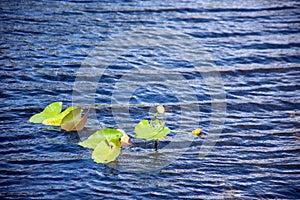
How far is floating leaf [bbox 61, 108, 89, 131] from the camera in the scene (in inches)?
170

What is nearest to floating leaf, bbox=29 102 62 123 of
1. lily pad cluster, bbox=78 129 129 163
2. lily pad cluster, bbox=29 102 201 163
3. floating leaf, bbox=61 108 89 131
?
lily pad cluster, bbox=29 102 201 163

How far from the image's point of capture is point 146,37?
6254mm

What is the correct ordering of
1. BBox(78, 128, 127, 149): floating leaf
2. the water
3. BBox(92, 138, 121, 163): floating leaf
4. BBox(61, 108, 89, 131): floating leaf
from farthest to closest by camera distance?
1. BBox(61, 108, 89, 131): floating leaf
2. BBox(78, 128, 127, 149): floating leaf
3. BBox(92, 138, 121, 163): floating leaf
4. the water

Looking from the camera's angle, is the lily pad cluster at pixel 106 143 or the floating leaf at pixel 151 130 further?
the floating leaf at pixel 151 130

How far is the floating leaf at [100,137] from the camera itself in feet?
13.3

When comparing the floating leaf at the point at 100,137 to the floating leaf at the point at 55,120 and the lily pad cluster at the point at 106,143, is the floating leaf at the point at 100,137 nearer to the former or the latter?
the lily pad cluster at the point at 106,143

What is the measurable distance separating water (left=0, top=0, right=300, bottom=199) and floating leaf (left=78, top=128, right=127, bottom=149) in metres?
0.08

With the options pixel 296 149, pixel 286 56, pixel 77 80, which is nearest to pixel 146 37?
pixel 77 80

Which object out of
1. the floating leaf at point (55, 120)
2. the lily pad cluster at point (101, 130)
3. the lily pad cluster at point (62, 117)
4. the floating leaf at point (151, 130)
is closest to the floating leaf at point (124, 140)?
the lily pad cluster at point (101, 130)

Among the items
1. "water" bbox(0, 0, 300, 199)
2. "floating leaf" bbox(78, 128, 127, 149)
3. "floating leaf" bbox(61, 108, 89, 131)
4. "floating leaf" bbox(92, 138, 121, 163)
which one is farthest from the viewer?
"floating leaf" bbox(61, 108, 89, 131)

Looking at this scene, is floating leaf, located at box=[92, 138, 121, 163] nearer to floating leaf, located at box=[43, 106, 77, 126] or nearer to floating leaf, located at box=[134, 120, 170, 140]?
floating leaf, located at box=[134, 120, 170, 140]

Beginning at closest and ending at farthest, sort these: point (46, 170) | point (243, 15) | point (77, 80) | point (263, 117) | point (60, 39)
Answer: point (46, 170), point (263, 117), point (77, 80), point (60, 39), point (243, 15)

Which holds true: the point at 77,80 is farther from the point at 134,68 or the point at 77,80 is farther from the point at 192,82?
the point at 192,82

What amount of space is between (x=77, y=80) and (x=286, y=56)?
269 cm
